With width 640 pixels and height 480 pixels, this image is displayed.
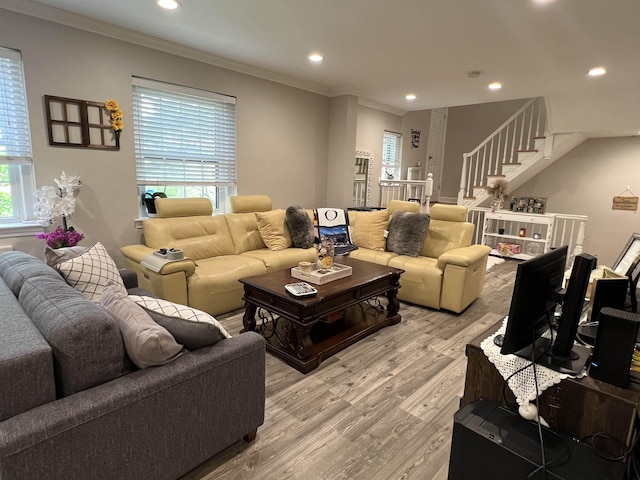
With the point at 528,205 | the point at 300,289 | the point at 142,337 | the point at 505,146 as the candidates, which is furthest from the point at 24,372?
the point at 528,205

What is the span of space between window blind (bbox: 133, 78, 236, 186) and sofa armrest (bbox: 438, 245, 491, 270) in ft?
8.76

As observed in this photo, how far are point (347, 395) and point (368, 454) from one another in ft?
1.55

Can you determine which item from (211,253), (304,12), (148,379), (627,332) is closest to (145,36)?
(304,12)

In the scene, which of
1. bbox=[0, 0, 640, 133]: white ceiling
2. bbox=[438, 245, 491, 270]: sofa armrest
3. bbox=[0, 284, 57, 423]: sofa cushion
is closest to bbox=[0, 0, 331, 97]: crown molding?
bbox=[0, 0, 640, 133]: white ceiling

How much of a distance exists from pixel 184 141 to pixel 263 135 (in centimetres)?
A: 106

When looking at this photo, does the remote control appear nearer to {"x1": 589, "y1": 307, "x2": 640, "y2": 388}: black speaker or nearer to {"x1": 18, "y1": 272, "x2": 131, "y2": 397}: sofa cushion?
{"x1": 18, "y1": 272, "x2": 131, "y2": 397}: sofa cushion

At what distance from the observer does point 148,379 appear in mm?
1316

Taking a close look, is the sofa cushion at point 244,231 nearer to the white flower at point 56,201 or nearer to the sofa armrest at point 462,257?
the white flower at point 56,201

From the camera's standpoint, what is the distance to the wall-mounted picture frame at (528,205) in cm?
612

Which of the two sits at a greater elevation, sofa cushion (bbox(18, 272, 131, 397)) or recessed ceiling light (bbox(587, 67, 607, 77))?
recessed ceiling light (bbox(587, 67, 607, 77))

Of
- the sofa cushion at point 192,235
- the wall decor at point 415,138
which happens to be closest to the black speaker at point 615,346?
the sofa cushion at point 192,235

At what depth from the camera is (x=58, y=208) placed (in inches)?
117

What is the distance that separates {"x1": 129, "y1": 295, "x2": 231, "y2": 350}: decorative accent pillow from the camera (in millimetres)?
1479

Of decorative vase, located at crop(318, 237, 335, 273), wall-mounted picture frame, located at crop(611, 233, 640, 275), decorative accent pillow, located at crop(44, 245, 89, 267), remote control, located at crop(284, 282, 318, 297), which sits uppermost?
wall-mounted picture frame, located at crop(611, 233, 640, 275)
